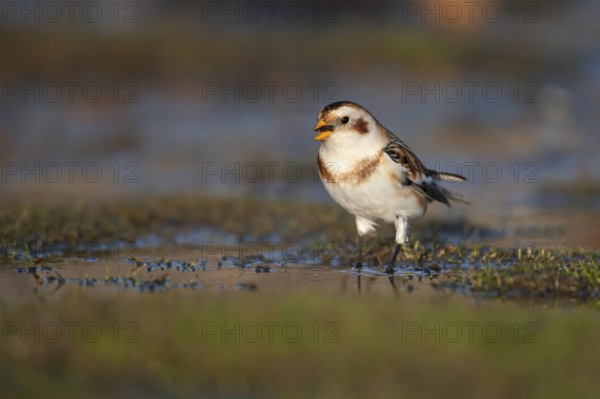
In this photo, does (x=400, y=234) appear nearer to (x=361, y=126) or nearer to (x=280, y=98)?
(x=361, y=126)

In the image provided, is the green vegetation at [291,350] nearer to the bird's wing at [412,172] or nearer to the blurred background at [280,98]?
the bird's wing at [412,172]

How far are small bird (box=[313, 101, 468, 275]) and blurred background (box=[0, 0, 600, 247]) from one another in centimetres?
303

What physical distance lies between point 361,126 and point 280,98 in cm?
1415

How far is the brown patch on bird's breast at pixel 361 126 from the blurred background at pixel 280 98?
3.56 metres

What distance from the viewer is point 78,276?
9523mm

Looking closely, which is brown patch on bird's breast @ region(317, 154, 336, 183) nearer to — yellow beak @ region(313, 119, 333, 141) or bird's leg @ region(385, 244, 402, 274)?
yellow beak @ region(313, 119, 333, 141)

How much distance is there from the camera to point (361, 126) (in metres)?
10.1

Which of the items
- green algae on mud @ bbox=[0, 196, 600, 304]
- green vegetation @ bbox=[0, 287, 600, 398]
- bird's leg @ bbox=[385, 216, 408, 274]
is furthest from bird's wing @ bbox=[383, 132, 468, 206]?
green vegetation @ bbox=[0, 287, 600, 398]

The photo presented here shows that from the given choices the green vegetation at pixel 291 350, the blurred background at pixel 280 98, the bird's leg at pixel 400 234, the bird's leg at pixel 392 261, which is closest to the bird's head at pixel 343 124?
the bird's leg at pixel 400 234

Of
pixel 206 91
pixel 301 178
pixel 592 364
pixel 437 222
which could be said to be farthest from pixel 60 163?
pixel 592 364

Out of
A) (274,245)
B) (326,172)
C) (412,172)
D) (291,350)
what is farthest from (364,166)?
(291,350)

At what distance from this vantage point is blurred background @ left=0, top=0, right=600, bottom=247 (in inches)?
673

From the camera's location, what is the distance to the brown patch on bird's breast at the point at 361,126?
10.0 m

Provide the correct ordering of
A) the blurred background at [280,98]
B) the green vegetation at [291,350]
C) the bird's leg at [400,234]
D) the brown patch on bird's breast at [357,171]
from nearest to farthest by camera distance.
A: the green vegetation at [291,350] < the brown patch on bird's breast at [357,171] < the bird's leg at [400,234] < the blurred background at [280,98]
